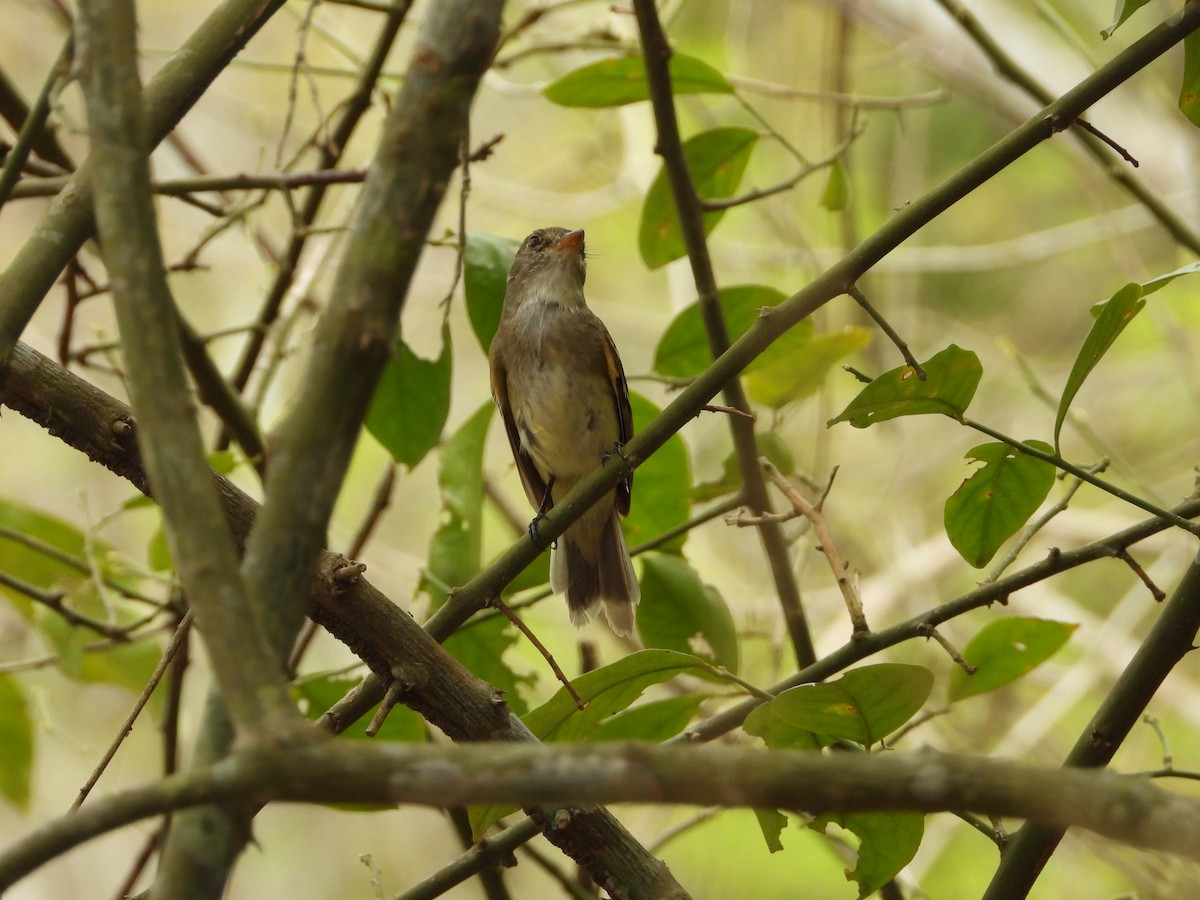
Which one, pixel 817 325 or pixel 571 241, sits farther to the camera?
pixel 817 325

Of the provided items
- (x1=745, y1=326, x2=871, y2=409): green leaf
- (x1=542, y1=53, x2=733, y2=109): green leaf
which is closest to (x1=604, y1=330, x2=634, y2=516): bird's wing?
(x1=745, y1=326, x2=871, y2=409): green leaf

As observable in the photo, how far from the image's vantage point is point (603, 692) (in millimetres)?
2277

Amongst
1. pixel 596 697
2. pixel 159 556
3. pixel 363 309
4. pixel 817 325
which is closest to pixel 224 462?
pixel 159 556

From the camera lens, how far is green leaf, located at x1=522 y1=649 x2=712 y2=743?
87.8 inches

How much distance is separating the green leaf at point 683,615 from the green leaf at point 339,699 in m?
0.59

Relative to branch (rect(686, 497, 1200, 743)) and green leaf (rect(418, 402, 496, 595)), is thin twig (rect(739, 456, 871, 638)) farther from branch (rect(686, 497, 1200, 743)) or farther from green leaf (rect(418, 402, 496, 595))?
green leaf (rect(418, 402, 496, 595))

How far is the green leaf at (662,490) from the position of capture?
10.8ft

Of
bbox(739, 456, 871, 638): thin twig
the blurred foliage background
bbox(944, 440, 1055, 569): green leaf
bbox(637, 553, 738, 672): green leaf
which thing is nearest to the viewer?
bbox(739, 456, 871, 638): thin twig

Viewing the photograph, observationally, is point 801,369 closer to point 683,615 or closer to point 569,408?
point 683,615

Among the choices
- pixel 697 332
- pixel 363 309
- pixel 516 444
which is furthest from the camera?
pixel 516 444

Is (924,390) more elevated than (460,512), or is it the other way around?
(460,512)

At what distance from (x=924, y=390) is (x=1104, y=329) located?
1.03 ft

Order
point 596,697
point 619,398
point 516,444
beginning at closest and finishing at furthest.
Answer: point 596,697 < point 619,398 < point 516,444

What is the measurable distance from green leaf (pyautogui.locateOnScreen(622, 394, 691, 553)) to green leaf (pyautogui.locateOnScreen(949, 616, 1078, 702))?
87cm
